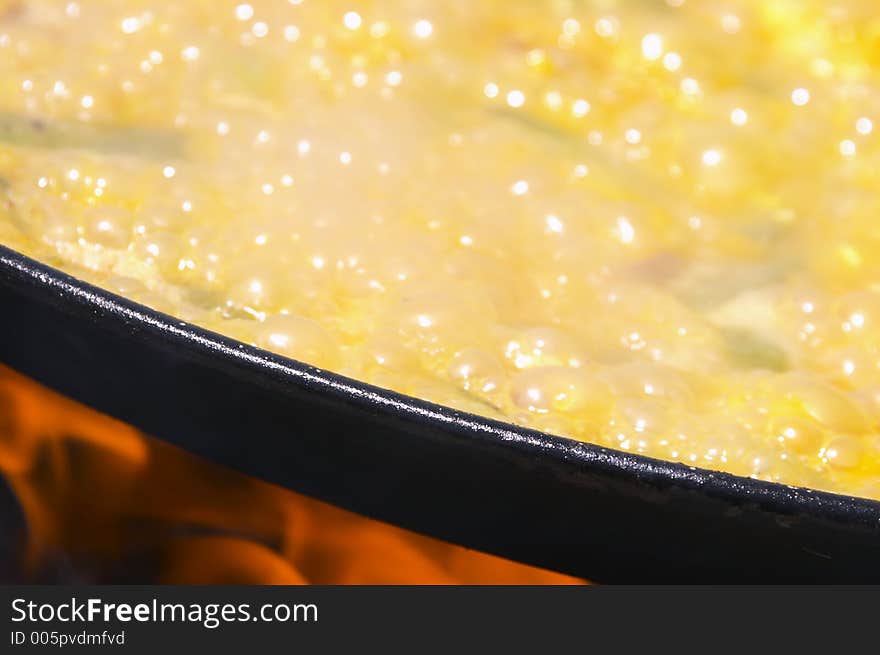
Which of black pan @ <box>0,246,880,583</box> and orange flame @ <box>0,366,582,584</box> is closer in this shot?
black pan @ <box>0,246,880,583</box>

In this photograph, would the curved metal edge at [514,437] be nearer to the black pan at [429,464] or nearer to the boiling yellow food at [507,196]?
the black pan at [429,464]

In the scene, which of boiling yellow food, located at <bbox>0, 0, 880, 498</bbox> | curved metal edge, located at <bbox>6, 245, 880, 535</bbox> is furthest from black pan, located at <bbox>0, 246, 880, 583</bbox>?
boiling yellow food, located at <bbox>0, 0, 880, 498</bbox>

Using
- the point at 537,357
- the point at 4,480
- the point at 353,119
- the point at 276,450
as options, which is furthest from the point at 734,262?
the point at 4,480

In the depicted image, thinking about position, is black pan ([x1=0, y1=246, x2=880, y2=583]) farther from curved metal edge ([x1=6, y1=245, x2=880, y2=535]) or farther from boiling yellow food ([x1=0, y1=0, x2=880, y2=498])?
boiling yellow food ([x1=0, y1=0, x2=880, y2=498])

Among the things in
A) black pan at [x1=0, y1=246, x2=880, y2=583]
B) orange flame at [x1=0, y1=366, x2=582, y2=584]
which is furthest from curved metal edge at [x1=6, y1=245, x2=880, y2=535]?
orange flame at [x1=0, y1=366, x2=582, y2=584]

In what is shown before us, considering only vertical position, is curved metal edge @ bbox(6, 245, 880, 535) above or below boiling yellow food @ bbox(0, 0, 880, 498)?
below

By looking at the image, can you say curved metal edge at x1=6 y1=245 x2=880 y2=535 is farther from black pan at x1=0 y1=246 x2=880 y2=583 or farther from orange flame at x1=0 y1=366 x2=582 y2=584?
orange flame at x1=0 y1=366 x2=582 y2=584

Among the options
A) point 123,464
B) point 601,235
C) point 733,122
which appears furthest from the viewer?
point 733,122

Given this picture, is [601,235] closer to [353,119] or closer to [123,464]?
[353,119]
